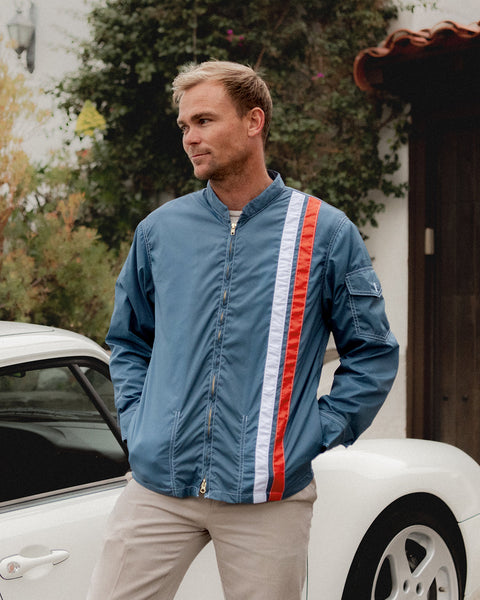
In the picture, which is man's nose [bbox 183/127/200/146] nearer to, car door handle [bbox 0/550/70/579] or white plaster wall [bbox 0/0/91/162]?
car door handle [bbox 0/550/70/579]

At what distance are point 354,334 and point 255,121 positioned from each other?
24.3 inches

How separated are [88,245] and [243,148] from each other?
3.97m

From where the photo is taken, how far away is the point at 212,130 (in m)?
2.06

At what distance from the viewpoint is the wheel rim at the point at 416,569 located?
112 inches

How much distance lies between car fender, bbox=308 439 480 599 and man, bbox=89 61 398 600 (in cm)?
63

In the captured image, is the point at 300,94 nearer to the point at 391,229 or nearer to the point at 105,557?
the point at 391,229

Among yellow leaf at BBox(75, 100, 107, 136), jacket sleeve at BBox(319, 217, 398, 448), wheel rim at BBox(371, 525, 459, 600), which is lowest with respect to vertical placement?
wheel rim at BBox(371, 525, 459, 600)

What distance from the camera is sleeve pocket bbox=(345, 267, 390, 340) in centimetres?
205

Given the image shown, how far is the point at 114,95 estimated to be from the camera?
7.26 metres

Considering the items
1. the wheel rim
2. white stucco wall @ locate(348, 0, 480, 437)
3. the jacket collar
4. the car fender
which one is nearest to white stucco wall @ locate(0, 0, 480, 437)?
white stucco wall @ locate(348, 0, 480, 437)

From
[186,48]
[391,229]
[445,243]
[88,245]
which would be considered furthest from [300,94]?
[88,245]

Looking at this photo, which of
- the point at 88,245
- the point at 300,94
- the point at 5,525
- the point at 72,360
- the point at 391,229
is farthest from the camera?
the point at 300,94

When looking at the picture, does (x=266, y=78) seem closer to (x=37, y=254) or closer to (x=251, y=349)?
(x=37, y=254)

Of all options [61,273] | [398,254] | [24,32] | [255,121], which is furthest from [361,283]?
[24,32]
